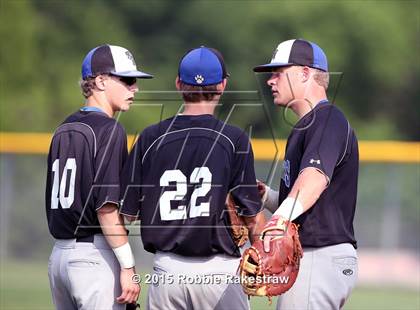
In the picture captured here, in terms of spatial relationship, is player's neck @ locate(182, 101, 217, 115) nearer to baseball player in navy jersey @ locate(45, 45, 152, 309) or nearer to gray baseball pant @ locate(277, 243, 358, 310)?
baseball player in navy jersey @ locate(45, 45, 152, 309)

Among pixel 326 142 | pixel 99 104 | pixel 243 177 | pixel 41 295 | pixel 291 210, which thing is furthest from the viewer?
pixel 41 295

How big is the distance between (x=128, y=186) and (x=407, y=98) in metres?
17.6

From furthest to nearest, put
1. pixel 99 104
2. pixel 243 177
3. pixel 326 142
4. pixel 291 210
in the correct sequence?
1. pixel 99 104
2. pixel 243 177
3. pixel 326 142
4. pixel 291 210

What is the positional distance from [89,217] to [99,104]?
23.0 inches

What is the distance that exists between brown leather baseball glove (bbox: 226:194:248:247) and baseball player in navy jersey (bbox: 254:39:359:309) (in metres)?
0.25

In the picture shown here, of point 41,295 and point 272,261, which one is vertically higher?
point 272,261

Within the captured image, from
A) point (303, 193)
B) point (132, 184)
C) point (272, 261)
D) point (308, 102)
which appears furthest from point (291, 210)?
point (132, 184)

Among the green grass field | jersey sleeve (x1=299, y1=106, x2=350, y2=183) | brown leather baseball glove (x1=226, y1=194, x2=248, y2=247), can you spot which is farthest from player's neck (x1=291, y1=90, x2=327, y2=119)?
the green grass field

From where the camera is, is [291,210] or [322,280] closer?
[291,210]

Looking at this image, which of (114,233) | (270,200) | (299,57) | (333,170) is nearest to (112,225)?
(114,233)

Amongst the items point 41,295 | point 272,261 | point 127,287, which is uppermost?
point 272,261

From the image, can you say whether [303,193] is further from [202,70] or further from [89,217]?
[89,217]

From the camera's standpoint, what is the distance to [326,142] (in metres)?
3.99

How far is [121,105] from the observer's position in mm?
4512
